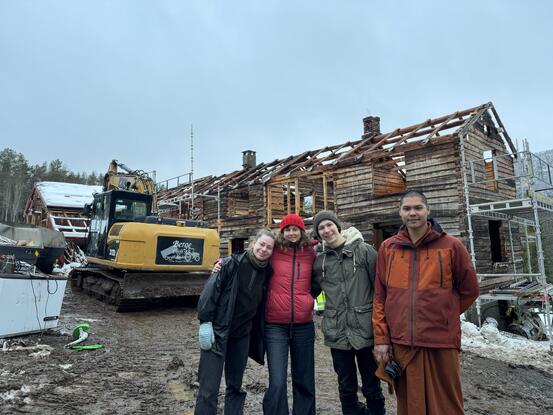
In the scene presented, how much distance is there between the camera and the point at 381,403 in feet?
9.91

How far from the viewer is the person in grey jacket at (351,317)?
2914 mm

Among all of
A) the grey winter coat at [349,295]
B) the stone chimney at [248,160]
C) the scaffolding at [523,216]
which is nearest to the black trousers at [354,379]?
the grey winter coat at [349,295]

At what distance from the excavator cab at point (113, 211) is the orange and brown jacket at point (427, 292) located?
8207mm

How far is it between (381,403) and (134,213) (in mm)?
8790

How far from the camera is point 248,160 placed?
66.8ft

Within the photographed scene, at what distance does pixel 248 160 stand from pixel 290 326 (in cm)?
1766

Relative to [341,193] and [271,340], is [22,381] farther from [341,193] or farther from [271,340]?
[341,193]

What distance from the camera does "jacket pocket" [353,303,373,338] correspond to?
2.87m

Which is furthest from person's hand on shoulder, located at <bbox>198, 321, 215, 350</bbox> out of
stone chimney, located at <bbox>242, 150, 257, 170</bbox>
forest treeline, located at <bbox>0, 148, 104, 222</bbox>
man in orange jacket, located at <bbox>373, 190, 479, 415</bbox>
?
forest treeline, located at <bbox>0, 148, 104, 222</bbox>

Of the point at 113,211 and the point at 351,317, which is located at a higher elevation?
the point at 113,211

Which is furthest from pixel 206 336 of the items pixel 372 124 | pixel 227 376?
pixel 372 124

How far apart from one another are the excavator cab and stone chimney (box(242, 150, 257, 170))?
10.1m

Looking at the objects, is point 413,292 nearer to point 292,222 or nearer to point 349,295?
point 349,295

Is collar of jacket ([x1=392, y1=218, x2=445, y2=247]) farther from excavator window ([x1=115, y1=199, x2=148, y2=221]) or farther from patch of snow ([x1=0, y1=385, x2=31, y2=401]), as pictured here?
excavator window ([x1=115, y1=199, x2=148, y2=221])
